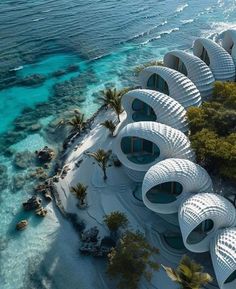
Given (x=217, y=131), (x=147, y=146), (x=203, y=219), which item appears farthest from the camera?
(x=147, y=146)

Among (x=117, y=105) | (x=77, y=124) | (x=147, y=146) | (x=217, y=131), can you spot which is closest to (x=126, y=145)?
(x=147, y=146)

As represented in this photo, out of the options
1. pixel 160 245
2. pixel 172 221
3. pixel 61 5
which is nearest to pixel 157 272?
pixel 160 245

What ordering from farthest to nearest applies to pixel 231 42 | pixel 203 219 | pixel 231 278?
pixel 231 42 < pixel 203 219 < pixel 231 278

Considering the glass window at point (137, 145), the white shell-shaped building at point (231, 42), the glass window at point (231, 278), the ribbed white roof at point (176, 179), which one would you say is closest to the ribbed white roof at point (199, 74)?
the white shell-shaped building at point (231, 42)

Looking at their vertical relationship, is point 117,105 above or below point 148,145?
below

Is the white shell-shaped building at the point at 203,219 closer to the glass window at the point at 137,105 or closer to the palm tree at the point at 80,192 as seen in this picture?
the palm tree at the point at 80,192

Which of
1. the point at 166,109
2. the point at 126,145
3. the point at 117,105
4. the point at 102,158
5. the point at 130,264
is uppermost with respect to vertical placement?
the point at 166,109

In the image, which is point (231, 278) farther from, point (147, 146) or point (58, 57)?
point (58, 57)
